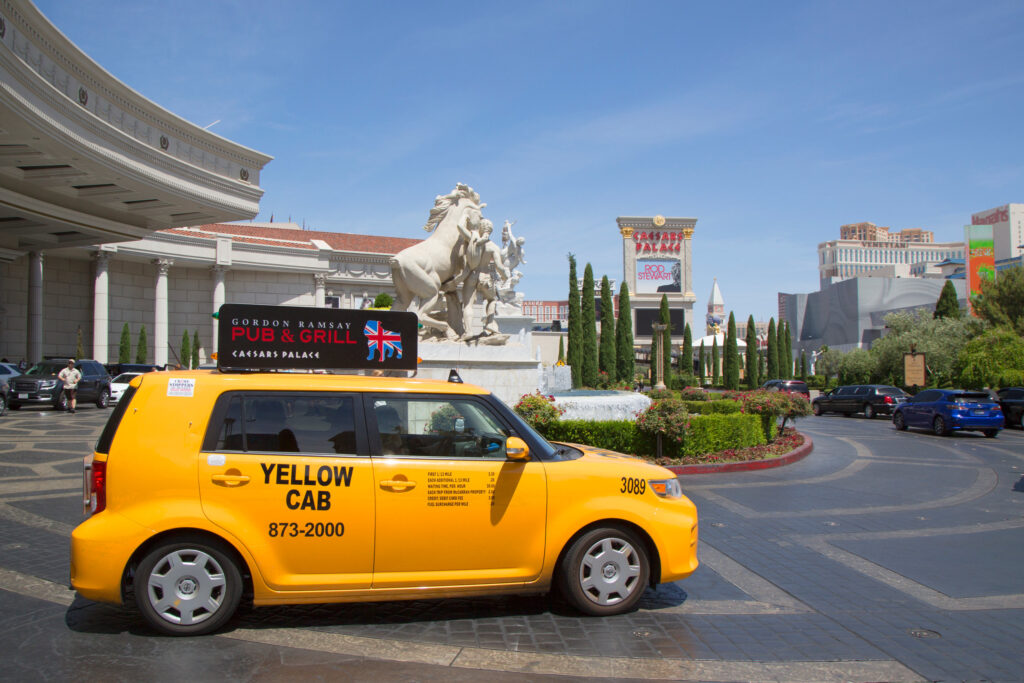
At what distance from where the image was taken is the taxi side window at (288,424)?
4.86 metres

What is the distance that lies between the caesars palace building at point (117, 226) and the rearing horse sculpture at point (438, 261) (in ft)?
47.2

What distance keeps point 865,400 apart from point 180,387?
3111 centimetres

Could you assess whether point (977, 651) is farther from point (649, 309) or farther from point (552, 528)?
point (649, 309)

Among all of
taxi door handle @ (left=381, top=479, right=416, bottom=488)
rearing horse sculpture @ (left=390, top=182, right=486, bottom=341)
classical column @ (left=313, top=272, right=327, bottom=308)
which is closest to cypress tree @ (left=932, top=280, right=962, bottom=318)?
rearing horse sculpture @ (left=390, top=182, right=486, bottom=341)

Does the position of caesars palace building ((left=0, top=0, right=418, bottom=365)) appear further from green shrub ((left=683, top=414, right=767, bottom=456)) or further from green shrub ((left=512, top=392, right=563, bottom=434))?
green shrub ((left=683, top=414, right=767, bottom=456))

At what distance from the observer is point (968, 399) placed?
2108 cm

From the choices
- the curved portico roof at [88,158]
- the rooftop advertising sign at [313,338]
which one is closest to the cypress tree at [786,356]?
the curved portico roof at [88,158]

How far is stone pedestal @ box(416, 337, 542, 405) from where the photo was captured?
14469 mm

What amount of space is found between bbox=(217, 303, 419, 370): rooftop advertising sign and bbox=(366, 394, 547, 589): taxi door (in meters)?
0.62

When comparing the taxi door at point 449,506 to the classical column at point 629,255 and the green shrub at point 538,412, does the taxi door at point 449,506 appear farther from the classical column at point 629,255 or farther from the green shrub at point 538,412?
the classical column at point 629,255

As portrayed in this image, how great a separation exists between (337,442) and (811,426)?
2401 cm

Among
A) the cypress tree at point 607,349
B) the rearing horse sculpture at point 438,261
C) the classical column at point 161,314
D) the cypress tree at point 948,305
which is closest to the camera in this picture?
the rearing horse sculpture at point 438,261

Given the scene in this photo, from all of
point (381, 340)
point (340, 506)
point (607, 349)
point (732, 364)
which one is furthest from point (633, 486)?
point (732, 364)

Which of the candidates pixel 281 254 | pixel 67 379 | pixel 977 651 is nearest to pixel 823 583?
pixel 977 651
